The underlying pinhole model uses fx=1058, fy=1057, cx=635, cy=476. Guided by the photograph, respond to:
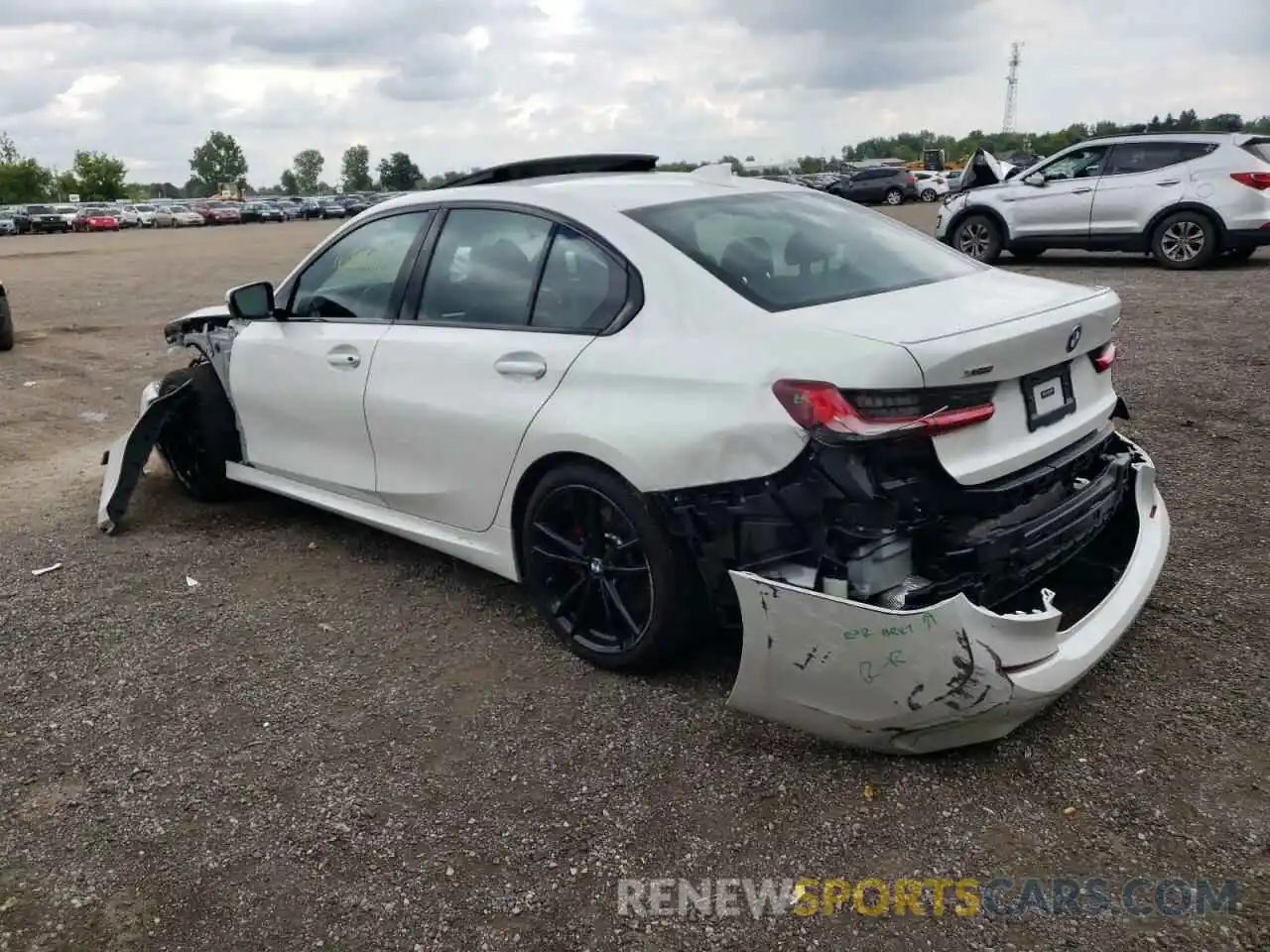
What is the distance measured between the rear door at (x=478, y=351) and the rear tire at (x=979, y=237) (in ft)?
36.6

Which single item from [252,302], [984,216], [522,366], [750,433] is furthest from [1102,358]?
[984,216]

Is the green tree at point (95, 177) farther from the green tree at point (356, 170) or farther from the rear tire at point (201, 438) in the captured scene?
the rear tire at point (201, 438)

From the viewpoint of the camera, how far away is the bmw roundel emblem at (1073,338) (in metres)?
3.24

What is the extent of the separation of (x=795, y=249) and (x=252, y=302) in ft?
8.53

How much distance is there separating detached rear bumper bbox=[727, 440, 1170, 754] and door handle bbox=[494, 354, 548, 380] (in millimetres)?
1077

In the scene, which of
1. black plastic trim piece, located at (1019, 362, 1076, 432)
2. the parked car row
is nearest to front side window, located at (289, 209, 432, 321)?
black plastic trim piece, located at (1019, 362, 1076, 432)

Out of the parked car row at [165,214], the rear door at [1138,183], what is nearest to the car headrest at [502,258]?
the rear door at [1138,183]

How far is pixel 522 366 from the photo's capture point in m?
3.66

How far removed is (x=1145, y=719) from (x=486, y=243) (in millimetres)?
2771

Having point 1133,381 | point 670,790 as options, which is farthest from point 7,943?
point 1133,381

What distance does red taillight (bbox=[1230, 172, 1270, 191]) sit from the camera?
11828 mm

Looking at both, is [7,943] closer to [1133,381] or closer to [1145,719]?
[1145,719]

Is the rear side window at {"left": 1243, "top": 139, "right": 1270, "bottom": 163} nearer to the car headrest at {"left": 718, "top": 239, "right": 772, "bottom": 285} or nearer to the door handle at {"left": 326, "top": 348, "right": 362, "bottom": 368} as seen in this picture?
the car headrest at {"left": 718, "top": 239, "right": 772, "bottom": 285}

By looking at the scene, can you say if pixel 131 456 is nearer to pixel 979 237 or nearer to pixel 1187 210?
pixel 979 237
